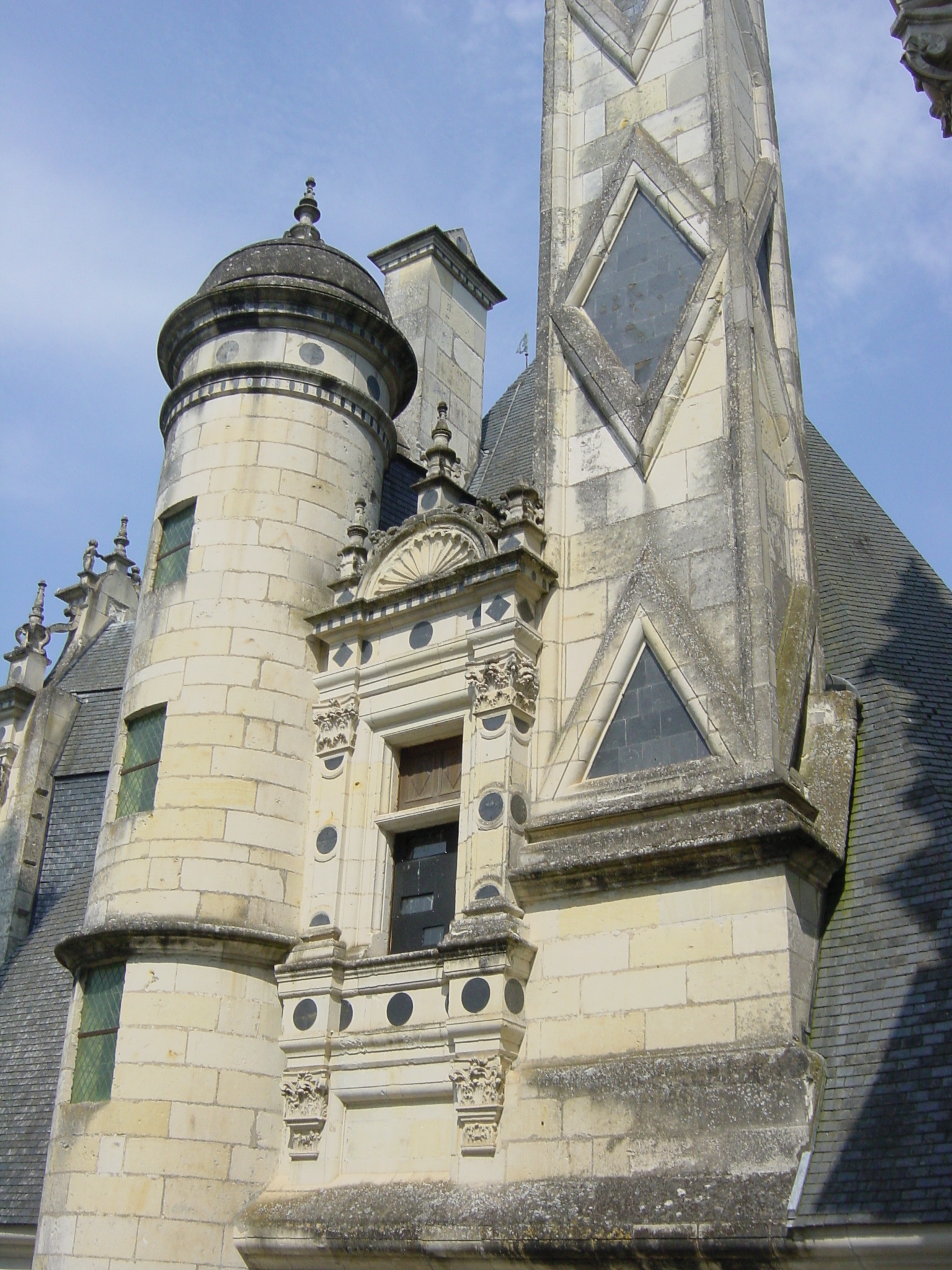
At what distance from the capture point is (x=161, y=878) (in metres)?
11.6

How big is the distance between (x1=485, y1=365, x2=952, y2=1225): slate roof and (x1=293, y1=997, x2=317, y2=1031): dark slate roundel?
4.01 m

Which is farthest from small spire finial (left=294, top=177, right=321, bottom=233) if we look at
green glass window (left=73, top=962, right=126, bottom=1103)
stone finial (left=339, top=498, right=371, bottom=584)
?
green glass window (left=73, top=962, right=126, bottom=1103)

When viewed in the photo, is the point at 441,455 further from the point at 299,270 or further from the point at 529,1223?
the point at 529,1223

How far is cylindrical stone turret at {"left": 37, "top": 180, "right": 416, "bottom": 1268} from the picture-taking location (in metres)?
10.7

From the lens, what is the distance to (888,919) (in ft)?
31.0

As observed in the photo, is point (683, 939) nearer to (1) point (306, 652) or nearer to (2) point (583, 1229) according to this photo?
(2) point (583, 1229)

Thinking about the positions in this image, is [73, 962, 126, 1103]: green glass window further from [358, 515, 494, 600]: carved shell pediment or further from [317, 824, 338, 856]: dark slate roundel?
[358, 515, 494, 600]: carved shell pediment

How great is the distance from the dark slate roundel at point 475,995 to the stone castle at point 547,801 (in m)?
0.07

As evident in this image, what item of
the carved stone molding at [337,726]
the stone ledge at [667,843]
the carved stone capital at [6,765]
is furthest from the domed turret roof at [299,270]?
the carved stone capital at [6,765]

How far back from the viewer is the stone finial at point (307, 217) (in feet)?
49.5

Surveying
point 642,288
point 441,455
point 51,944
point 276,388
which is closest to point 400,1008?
point 441,455

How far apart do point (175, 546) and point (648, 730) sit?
5.26 m

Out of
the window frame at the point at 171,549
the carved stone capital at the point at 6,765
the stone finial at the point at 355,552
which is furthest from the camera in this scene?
the carved stone capital at the point at 6,765

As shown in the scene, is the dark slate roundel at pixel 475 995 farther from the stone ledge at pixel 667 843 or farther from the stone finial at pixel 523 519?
the stone finial at pixel 523 519
